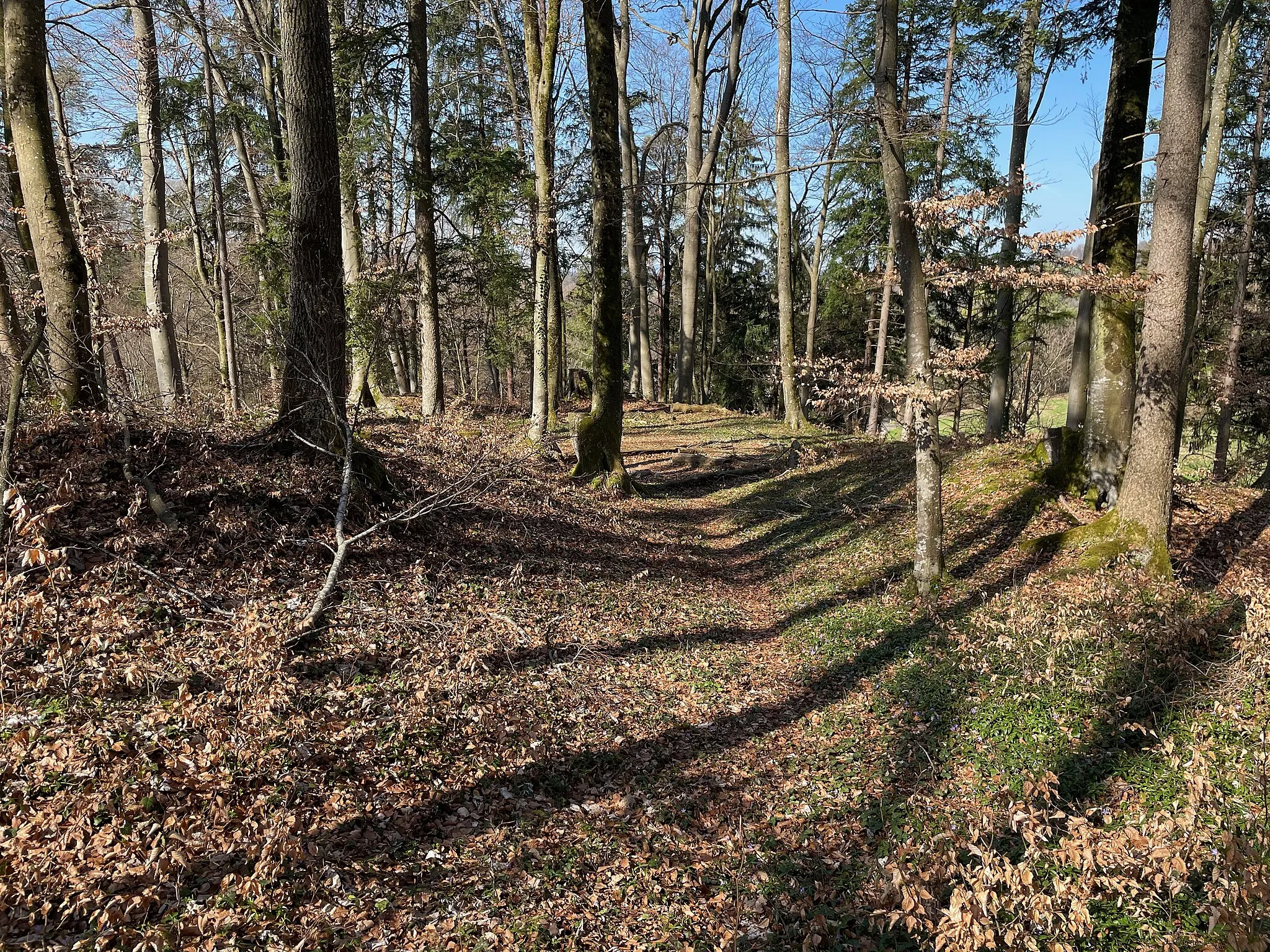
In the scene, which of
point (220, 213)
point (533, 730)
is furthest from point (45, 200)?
point (220, 213)

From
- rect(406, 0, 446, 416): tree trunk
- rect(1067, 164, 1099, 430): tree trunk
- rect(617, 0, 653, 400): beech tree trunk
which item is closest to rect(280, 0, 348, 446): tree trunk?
rect(406, 0, 446, 416): tree trunk

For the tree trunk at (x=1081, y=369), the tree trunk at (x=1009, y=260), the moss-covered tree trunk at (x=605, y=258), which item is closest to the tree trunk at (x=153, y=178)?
the moss-covered tree trunk at (x=605, y=258)

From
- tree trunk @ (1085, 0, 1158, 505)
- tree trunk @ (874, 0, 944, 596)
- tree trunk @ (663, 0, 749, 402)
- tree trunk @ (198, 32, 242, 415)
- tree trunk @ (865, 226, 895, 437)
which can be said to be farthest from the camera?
tree trunk @ (663, 0, 749, 402)

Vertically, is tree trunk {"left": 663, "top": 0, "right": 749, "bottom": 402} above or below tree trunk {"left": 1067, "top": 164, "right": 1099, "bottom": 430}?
above

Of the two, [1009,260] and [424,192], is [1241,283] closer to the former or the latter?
[1009,260]

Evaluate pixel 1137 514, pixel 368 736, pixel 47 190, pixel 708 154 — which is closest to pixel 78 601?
pixel 368 736

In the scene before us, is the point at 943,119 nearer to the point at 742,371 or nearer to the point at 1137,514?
the point at 1137,514

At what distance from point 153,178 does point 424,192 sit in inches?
208

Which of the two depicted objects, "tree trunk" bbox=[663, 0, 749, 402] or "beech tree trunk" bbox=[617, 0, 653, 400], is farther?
"beech tree trunk" bbox=[617, 0, 653, 400]

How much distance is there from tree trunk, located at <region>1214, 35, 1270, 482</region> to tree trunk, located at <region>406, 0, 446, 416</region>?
67.6 feet

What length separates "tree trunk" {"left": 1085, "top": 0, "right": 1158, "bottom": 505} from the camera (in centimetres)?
927

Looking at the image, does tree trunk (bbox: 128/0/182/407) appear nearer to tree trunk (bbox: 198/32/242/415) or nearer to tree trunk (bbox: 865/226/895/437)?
tree trunk (bbox: 198/32/242/415)

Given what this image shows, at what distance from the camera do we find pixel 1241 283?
18328 millimetres

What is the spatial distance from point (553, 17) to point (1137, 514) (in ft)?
44.0
